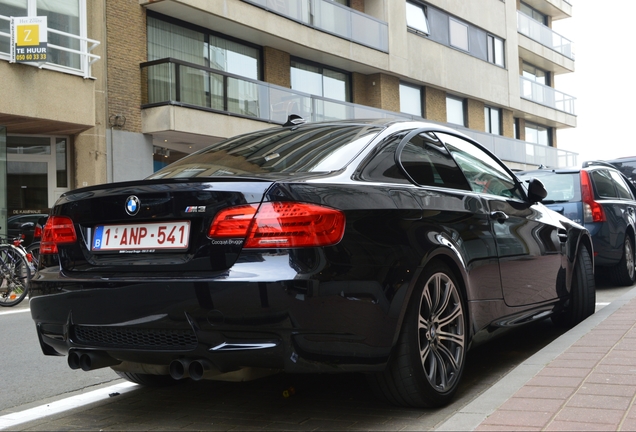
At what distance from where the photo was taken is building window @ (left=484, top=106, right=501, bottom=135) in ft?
120

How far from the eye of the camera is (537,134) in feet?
140

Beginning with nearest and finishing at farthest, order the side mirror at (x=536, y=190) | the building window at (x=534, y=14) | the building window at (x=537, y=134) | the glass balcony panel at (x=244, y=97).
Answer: the side mirror at (x=536, y=190) < the glass balcony panel at (x=244, y=97) < the building window at (x=534, y=14) < the building window at (x=537, y=134)

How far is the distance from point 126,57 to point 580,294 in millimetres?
14565

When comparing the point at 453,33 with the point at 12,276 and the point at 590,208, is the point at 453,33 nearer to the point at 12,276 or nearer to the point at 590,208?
the point at 590,208

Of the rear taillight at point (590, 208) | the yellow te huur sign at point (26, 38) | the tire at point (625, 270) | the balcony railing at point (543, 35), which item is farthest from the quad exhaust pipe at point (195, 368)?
the balcony railing at point (543, 35)

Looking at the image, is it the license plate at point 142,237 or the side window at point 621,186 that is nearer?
the license plate at point 142,237

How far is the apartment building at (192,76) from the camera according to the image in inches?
656

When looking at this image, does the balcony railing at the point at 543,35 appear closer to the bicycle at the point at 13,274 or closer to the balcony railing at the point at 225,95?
the balcony railing at the point at 225,95

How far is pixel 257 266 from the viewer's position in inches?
136

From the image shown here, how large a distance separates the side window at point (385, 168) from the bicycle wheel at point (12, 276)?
8435 mm

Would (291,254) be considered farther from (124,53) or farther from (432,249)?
(124,53)

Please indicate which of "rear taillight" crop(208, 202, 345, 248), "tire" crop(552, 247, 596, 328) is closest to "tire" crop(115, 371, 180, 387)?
"rear taillight" crop(208, 202, 345, 248)

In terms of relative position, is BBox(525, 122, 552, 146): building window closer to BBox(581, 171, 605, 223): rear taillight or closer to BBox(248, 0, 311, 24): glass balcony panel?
BBox(248, 0, 311, 24): glass balcony panel

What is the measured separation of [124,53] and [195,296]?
16275 millimetres
